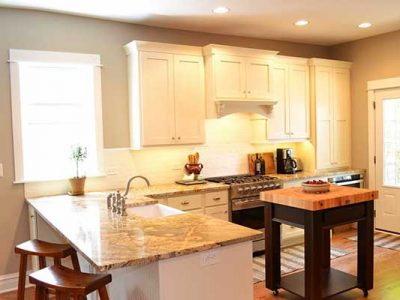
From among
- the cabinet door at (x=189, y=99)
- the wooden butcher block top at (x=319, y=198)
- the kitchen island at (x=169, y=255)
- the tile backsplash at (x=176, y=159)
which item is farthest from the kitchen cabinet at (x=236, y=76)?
the kitchen island at (x=169, y=255)

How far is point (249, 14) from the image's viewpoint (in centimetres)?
430

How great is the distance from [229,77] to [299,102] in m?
1.33

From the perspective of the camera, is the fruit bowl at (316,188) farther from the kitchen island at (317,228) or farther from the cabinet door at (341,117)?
the cabinet door at (341,117)

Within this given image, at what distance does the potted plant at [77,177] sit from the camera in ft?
13.2

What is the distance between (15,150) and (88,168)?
30.1 inches

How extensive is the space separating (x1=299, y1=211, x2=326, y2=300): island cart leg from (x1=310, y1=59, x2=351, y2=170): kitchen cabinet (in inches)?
102

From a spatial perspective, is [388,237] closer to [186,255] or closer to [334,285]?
[334,285]

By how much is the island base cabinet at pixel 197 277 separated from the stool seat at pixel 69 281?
0.72 ft

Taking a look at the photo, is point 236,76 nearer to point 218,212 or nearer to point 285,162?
point 285,162

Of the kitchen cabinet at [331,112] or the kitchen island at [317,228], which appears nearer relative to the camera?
the kitchen island at [317,228]

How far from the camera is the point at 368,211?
3.50m

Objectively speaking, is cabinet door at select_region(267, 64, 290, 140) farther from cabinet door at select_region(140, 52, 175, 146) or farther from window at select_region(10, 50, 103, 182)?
window at select_region(10, 50, 103, 182)

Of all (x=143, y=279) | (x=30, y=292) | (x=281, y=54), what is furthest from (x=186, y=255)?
(x=281, y=54)

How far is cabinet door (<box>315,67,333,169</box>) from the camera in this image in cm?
557
